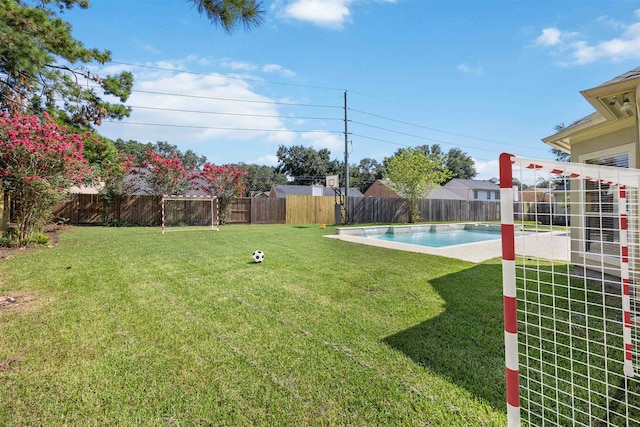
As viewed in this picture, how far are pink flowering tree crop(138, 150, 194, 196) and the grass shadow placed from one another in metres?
14.1

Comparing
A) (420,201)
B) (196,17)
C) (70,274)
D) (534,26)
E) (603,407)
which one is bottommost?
(603,407)

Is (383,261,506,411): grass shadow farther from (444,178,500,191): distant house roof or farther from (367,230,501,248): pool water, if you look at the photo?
(444,178,500,191): distant house roof

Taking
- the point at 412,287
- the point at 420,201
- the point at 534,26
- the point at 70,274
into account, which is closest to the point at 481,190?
the point at 420,201

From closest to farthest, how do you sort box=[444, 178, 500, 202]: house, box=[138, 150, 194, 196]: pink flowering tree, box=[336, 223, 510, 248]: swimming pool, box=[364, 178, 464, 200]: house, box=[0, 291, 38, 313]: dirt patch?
box=[0, 291, 38, 313]: dirt patch, box=[336, 223, 510, 248]: swimming pool, box=[138, 150, 194, 196]: pink flowering tree, box=[364, 178, 464, 200]: house, box=[444, 178, 500, 202]: house

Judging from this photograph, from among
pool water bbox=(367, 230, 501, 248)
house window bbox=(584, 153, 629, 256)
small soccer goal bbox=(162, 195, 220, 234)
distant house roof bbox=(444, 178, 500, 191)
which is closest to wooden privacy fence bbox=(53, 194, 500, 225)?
small soccer goal bbox=(162, 195, 220, 234)

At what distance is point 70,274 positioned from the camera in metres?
4.62

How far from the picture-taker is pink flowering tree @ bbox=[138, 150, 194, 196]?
1427 cm

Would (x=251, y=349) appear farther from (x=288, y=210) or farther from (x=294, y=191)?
(x=294, y=191)

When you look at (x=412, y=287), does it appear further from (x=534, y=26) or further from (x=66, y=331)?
(x=534, y=26)

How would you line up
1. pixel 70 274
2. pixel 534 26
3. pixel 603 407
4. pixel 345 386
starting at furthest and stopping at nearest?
pixel 534 26 < pixel 70 274 < pixel 345 386 < pixel 603 407

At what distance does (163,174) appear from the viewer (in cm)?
1452

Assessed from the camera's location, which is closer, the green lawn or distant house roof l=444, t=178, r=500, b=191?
the green lawn

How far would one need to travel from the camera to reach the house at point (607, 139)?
2963 millimetres

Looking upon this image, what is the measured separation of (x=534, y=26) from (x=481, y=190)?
27478 mm
